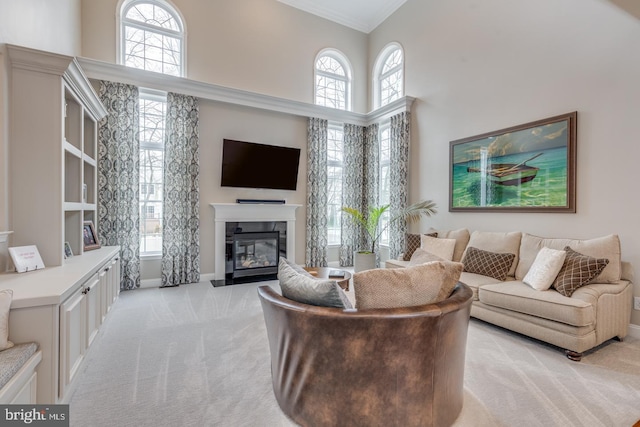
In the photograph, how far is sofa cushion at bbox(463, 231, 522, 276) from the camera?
3570 mm

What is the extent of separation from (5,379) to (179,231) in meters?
3.49

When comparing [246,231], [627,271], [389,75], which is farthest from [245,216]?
[627,271]

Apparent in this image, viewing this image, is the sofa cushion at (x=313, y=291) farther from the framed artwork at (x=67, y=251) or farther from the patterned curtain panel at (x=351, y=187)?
the patterned curtain panel at (x=351, y=187)

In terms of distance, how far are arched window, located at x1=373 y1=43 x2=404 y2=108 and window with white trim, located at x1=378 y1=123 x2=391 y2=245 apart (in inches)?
25.5

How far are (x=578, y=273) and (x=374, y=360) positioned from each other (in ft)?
7.95

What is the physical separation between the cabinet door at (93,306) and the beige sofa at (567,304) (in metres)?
3.55

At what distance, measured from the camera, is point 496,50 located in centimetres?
409

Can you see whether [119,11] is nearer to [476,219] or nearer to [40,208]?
[40,208]

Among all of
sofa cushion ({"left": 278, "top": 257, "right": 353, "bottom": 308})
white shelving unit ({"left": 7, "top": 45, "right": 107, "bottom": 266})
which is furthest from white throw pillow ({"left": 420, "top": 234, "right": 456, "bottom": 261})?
white shelving unit ({"left": 7, "top": 45, "right": 107, "bottom": 266})

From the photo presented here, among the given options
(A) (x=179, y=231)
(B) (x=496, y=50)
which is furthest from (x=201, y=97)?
(B) (x=496, y=50)

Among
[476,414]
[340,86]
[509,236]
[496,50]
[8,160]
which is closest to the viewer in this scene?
[476,414]

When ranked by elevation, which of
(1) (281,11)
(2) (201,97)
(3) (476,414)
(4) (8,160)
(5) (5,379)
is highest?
(1) (281,11)

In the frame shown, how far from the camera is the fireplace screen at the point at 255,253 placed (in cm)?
520

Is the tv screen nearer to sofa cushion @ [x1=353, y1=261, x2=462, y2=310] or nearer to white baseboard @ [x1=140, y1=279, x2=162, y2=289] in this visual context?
white baseboard @ [x1=140, y1=279, x2=162, y2=289]
